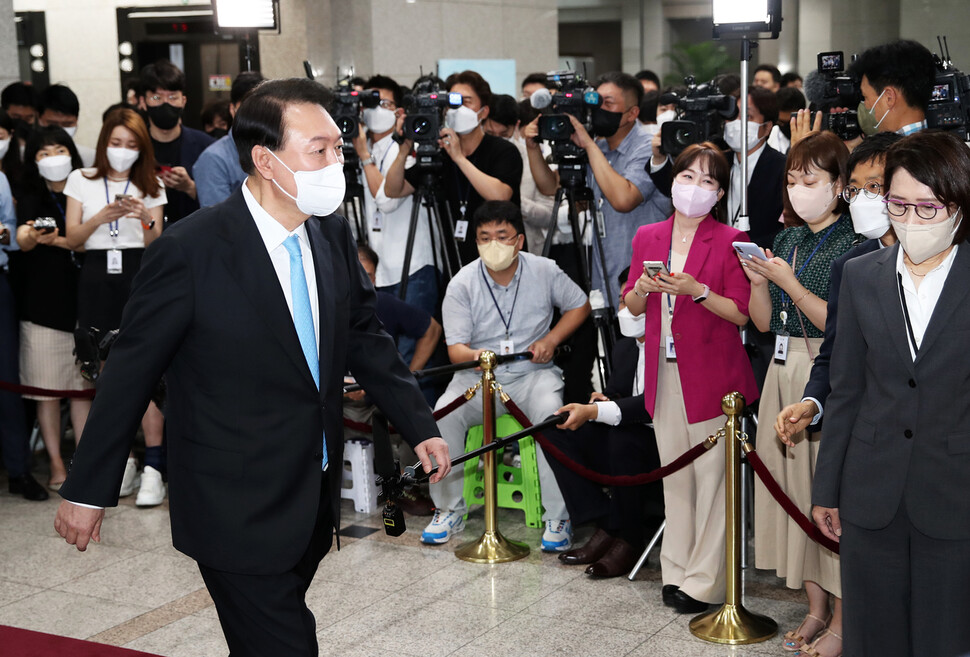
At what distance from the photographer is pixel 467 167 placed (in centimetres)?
561

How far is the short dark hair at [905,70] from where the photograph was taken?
409cm

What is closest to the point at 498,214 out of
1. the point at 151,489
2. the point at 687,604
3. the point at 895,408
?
the point at 687,604

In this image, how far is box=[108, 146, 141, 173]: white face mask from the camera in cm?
561

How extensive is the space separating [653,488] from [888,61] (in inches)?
73.2

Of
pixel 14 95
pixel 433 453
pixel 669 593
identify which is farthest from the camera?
pixel 14 95

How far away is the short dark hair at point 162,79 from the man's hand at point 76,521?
4.65 meters

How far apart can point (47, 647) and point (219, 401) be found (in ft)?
4.83

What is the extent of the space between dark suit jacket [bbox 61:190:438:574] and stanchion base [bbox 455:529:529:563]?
232 cm

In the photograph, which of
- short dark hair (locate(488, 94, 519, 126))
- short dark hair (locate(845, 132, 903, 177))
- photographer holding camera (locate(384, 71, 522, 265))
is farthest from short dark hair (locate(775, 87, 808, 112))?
short dark hair (locate(845, 132, 903, 177))

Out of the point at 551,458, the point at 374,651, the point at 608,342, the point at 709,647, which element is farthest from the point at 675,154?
the point at 374,651

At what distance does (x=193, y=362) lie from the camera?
97.0 inches

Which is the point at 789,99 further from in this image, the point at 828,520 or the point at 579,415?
the point at 828,520

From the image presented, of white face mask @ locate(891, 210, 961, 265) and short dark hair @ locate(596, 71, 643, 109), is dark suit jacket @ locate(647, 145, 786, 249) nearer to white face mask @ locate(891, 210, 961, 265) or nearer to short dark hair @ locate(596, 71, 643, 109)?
short dark hair @ locate(596, 71, 643, 109)

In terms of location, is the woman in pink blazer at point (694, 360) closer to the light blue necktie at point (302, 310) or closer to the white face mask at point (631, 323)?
the white face mask at point (631, 323)
